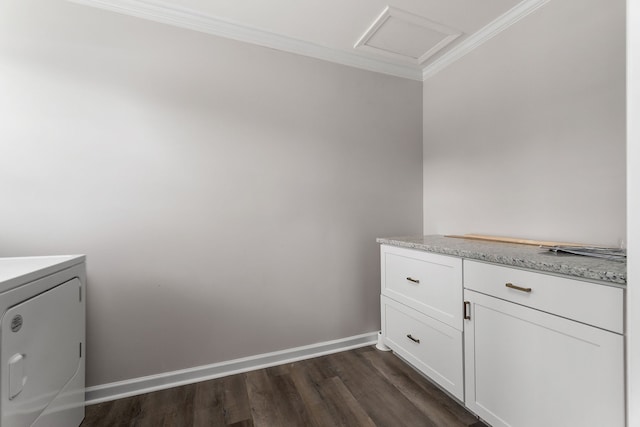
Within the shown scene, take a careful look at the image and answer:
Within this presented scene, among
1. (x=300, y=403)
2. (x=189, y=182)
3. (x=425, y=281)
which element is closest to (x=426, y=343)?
(x=425, y=281)

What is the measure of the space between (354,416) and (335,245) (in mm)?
1060

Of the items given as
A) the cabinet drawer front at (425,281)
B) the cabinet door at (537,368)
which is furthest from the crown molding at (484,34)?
the cabinet door at (537,368)

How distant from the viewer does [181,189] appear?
1682 mm

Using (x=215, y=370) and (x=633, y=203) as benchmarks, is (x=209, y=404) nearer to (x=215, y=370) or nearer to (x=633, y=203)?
(x=215, y=370)

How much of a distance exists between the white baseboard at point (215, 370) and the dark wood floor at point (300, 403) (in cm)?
4

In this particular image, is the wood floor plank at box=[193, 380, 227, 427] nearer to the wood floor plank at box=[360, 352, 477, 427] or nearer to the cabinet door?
the wood floor plank at box=[360, 352, 477, 427]

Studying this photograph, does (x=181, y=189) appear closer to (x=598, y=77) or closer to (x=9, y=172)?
(x=9, y=172)

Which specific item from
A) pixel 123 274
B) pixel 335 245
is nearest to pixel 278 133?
pixel 335 245

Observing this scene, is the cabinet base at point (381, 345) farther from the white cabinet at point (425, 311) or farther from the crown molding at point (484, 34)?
the crown molding at point (484, 34)

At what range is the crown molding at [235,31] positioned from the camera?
1572 millimetres

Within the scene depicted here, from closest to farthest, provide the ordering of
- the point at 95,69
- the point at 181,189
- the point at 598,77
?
the point at 598,77
the point at 95,69
the point at 181,189

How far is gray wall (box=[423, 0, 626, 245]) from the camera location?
1296mm

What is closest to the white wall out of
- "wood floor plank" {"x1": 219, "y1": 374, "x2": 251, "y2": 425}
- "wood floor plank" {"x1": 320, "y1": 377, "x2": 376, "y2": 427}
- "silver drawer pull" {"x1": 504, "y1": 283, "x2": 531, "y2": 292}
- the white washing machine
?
"silver drawer pull" {"x1": 504, "y1": 283, "x2": 531, "y2": 292}

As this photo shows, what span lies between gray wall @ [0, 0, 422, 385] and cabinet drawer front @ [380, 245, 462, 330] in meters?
0.32
